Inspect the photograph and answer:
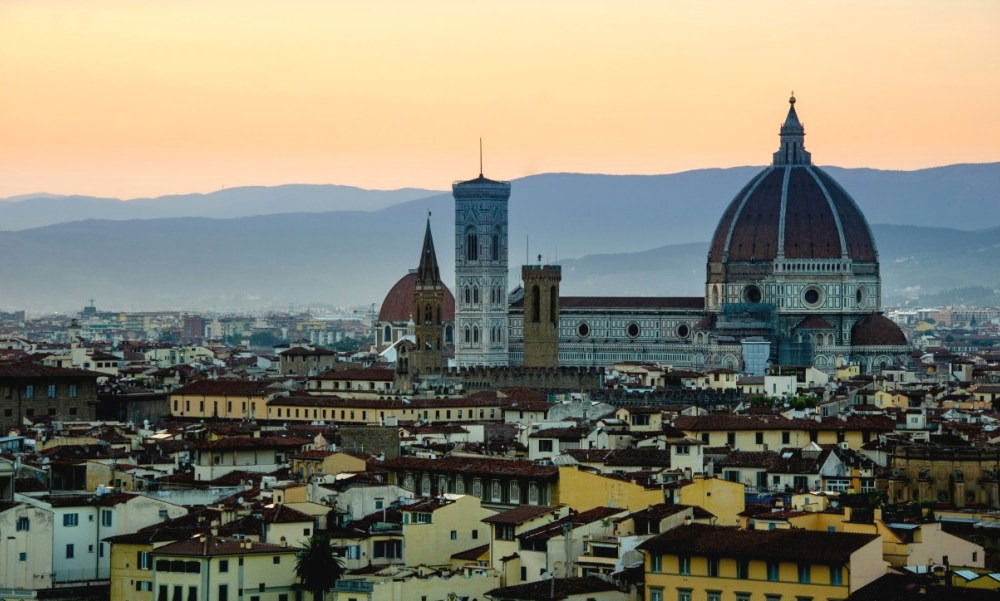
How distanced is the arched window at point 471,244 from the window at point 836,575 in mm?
128671

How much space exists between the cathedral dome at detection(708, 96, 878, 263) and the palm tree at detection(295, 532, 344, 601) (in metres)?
124

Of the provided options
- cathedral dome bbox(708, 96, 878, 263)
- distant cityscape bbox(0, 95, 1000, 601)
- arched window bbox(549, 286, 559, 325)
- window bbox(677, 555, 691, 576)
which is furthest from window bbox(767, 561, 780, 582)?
cathedral dome bbox(708, 96, 878, 263)

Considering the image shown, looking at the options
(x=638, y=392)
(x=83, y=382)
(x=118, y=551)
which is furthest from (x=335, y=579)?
(x=638, y=392)

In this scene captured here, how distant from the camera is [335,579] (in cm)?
4541

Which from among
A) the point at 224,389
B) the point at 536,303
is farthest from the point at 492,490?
the point at 536,303

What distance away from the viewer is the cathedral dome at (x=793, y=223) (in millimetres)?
168125

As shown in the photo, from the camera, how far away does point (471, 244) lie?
169m

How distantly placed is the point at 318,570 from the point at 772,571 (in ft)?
28.1

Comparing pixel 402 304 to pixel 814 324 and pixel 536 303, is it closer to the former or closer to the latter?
pixel 536 303

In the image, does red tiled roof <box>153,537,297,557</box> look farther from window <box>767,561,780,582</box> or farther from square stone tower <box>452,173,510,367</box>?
square stone tower <box>452,173,510,367</box>

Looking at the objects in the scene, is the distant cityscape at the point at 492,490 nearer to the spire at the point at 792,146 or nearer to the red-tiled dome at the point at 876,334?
the red-tiled dome at the point at 876,334

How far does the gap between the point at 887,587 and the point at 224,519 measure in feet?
52.0

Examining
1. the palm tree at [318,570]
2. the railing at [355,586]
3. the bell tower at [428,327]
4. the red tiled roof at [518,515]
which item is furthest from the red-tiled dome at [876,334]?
the railing at [355,586]

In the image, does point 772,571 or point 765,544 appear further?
point 765,544
